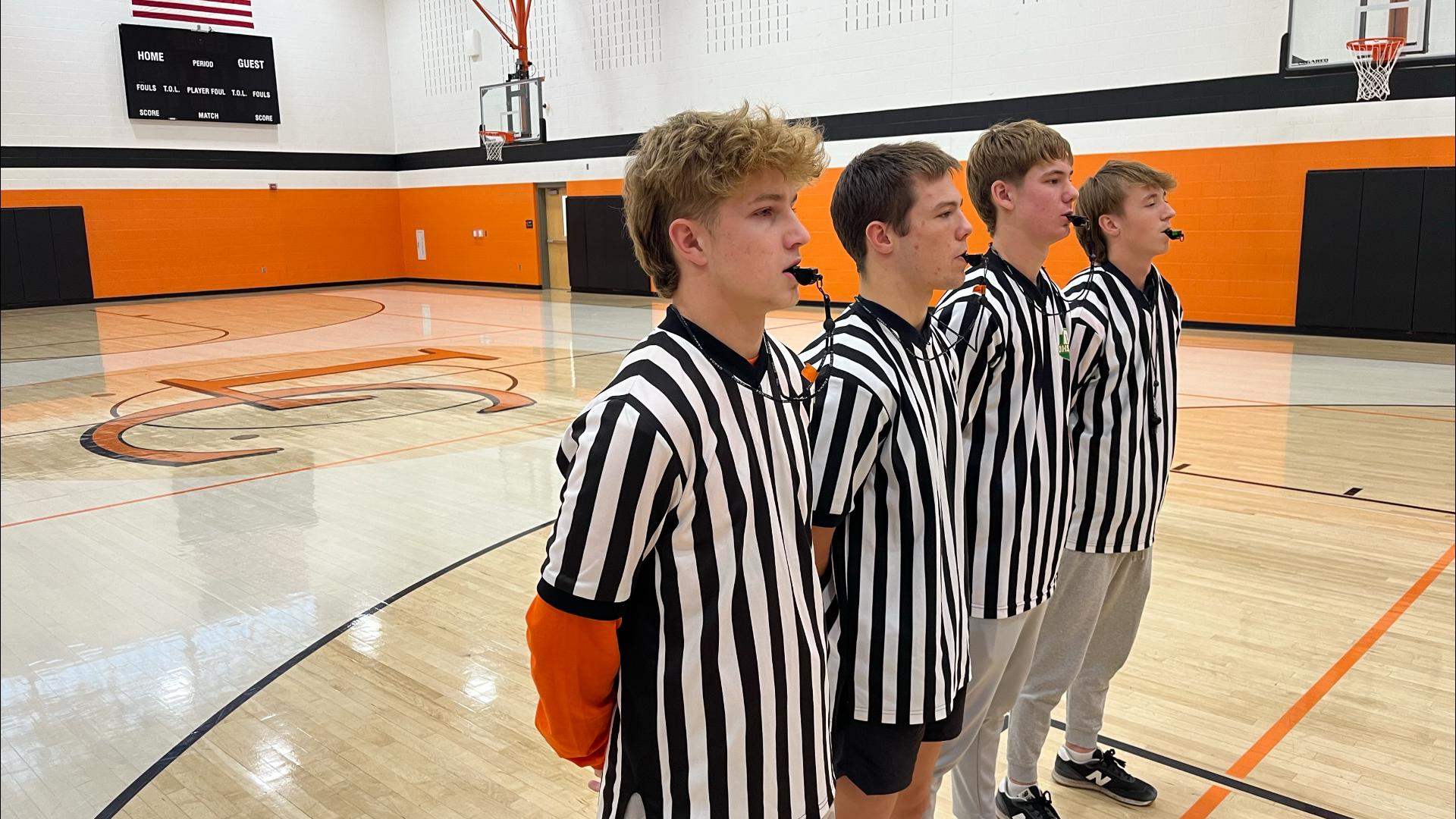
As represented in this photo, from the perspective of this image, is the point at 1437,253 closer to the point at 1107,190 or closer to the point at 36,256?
the point at 1107,190

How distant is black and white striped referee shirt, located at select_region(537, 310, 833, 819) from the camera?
1.28 meters

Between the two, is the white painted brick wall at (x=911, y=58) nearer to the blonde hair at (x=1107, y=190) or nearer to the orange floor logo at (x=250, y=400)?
the orange floor logo at (x=250, y=400)

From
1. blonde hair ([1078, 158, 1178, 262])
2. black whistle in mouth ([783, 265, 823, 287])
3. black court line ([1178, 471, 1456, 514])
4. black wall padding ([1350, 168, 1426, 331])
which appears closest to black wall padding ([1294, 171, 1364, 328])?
black wall padding ([1350, 168, 1426, 331])

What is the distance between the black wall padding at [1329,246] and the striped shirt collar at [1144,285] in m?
9.61

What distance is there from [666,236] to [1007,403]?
1.07 metres

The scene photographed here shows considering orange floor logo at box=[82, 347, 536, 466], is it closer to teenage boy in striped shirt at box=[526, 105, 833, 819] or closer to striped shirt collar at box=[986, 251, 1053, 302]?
striped shirt collar at box=[986, 251, 1053, 302]

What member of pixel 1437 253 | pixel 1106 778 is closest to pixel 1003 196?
pixel 1106 778

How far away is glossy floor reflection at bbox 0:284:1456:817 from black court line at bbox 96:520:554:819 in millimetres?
26

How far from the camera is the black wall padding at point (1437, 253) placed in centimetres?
998

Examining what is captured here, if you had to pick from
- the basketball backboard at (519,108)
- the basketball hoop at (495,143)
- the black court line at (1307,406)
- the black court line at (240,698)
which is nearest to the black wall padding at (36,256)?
the basketball hoop at (495,143)

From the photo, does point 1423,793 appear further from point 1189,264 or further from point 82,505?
point 1189,264

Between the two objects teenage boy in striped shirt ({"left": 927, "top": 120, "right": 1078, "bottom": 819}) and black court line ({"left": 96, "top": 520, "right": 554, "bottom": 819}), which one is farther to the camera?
black court line ({"left": 96, "top": 520, "right": 554, "bottom": 819})

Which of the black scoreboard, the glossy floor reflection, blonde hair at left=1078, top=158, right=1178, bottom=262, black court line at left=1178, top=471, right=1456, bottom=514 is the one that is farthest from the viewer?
the black scoreboard

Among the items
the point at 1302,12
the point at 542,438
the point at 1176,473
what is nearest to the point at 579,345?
the point at 542,438
